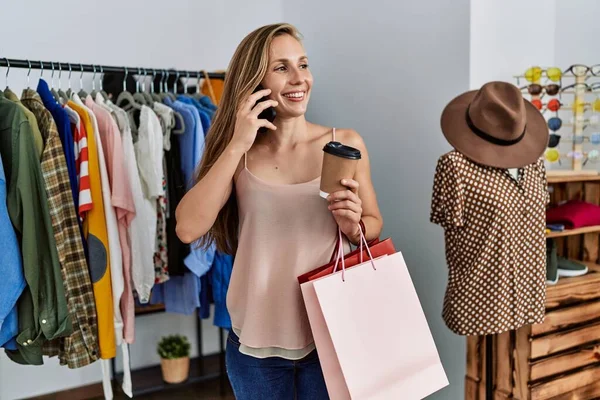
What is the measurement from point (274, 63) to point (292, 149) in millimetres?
204

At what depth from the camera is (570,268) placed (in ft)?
6.91

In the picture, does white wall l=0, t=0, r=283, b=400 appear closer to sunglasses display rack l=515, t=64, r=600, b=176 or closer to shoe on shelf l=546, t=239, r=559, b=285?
sunglasses display rack l=515, t=64, r=600, b=176

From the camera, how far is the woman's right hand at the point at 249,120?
1.17 metres

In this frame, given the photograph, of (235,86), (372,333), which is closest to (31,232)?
(235,86)

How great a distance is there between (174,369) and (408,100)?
1748mm

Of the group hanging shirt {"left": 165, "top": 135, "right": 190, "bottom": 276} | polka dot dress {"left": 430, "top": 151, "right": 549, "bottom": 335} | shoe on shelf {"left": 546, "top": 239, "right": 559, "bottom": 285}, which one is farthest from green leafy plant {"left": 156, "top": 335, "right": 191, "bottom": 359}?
shoe on shelf {"left": 546, "top": 239, "right": 559, "bottom": 285}

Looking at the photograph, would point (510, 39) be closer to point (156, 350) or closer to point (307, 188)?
point (307, 188)

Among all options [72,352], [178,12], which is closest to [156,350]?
[72,352]

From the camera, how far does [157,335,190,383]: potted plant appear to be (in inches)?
111

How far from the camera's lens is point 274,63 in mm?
1231

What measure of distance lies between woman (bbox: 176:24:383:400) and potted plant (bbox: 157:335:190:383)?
1.64m

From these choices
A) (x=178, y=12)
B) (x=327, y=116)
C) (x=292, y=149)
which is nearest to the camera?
(x=292, y=149)

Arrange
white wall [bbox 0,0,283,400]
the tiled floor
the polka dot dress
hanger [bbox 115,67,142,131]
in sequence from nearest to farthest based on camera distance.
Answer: the polka dot dress → hanger [bbox 115,67,142,131] → white wall [bbox 0,0,283,400] → the tiled floor

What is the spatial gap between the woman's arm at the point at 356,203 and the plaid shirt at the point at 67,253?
1.02 m
